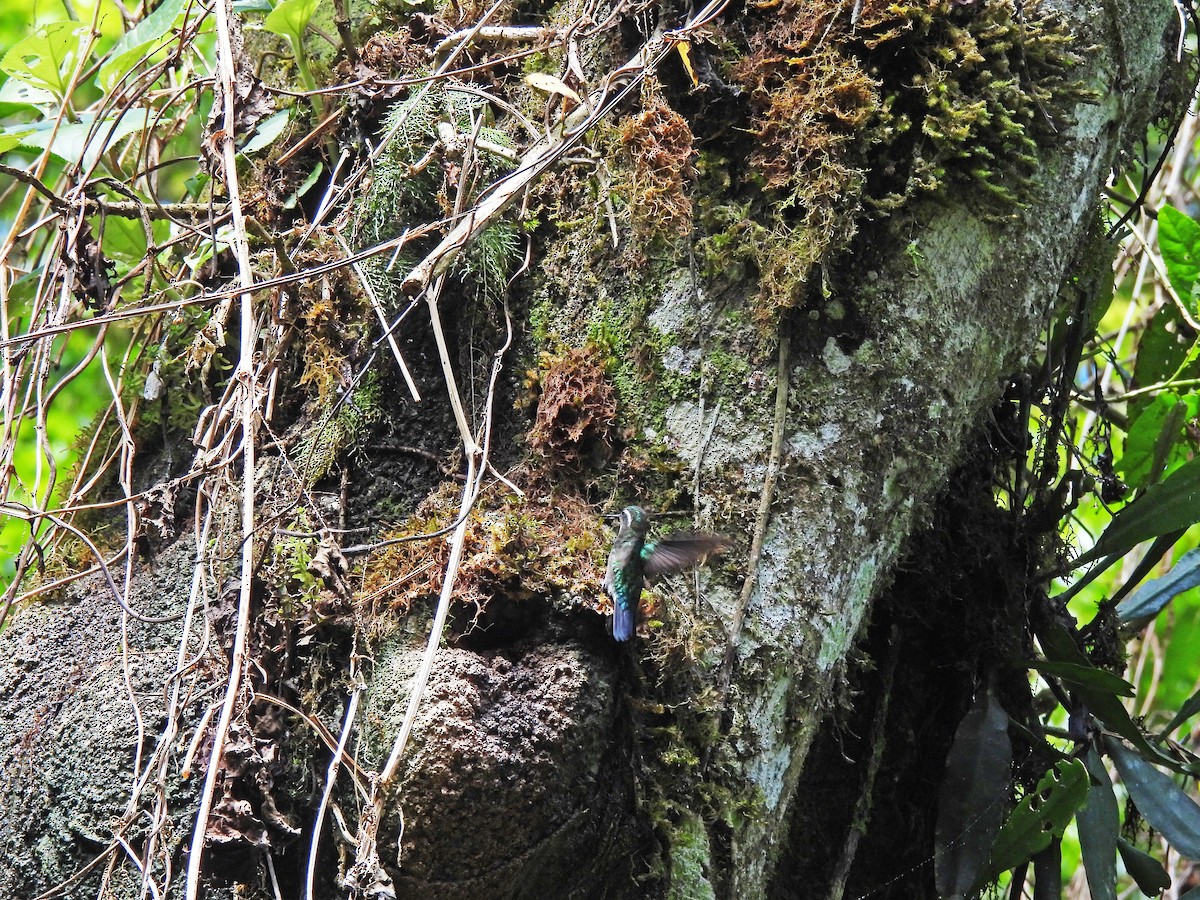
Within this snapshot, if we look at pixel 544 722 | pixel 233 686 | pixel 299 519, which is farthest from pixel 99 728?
pixel 544 722

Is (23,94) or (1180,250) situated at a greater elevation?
(23,94)

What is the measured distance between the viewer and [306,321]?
170 centimetres

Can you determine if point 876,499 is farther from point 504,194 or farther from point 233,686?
point 233,686

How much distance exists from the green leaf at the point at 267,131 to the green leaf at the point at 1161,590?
2.09m

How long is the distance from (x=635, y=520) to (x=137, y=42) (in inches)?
57.7

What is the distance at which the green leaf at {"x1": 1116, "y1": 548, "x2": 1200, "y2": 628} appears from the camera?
2.16 metres

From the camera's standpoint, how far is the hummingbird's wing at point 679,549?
1353mm

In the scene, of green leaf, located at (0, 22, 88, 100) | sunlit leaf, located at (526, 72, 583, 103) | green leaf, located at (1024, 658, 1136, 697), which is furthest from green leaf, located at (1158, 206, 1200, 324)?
green leaf, located at (0, 22, 88, 100)

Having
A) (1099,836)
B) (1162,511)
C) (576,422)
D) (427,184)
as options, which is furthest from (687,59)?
(1099,836)

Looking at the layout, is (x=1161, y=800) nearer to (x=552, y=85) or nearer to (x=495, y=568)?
(x=495, y=568)

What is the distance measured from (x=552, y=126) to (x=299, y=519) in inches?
30.8

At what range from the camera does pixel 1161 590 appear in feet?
7.12

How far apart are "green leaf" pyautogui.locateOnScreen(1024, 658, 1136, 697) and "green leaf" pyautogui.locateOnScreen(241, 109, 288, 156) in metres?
1.76

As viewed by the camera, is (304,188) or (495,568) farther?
(304,188)
